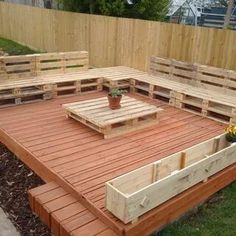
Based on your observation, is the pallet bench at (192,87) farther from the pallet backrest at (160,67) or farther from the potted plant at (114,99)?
the potted plant at (114,99)

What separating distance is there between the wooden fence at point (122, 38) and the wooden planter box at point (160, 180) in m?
3.34

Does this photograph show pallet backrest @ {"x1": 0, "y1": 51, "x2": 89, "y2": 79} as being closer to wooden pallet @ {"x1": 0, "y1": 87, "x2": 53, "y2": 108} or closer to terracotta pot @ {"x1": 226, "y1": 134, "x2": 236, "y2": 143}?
wooden pallet @ {"x1": 0, "y1": 87, "x2": 53, "y2": 108}

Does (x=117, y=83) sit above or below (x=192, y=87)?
below

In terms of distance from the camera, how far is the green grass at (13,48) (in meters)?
15.0

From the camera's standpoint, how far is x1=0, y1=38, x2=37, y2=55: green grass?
49.3ft

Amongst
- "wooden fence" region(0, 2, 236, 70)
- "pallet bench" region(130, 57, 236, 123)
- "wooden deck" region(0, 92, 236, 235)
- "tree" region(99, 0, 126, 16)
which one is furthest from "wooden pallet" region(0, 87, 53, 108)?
"tree" region(99, 0, 126, 16)

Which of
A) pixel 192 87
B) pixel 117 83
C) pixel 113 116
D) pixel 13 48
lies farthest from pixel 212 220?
pixel 13 48

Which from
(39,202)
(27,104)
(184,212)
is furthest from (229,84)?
(39,202)

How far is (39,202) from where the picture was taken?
13.3 feet

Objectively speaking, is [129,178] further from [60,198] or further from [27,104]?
[27,104]

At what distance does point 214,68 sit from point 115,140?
302cm

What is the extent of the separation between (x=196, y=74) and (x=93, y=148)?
3467mm

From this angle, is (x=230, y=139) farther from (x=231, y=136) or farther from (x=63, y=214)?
(x=63, y=214)

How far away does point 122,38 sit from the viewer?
32.9ft
